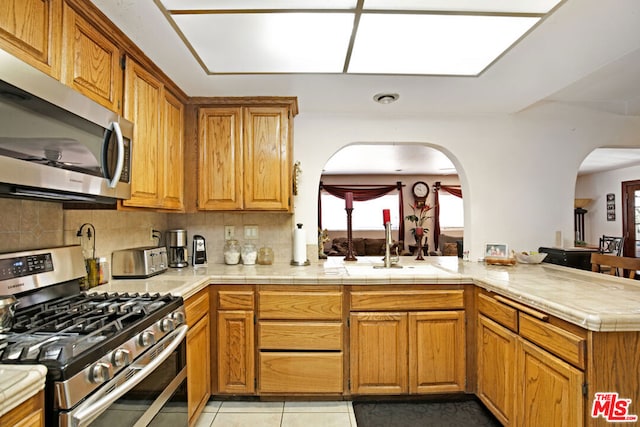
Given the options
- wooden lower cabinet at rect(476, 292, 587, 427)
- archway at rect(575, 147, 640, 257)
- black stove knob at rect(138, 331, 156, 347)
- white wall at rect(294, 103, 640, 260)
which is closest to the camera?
black stove knob at rect(138, 331, 156, 347)

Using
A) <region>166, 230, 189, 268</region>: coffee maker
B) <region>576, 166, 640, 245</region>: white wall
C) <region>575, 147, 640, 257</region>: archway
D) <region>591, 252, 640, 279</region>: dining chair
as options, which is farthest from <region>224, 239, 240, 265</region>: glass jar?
<region>576, 166, 640, 245</region>: white wall

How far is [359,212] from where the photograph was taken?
323 inches

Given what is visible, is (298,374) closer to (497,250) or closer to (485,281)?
(485,281)

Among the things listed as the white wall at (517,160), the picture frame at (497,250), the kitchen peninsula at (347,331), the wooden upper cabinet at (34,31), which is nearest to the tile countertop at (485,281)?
the kitchen peninsula at (347,331)

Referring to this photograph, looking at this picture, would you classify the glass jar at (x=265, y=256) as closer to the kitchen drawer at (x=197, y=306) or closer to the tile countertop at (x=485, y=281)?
the tile countertop at (x=485, y=281)

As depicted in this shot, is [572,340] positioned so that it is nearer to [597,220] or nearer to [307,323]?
[307,323]

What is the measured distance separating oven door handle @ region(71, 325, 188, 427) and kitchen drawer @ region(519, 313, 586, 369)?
→ 1635 millimetres

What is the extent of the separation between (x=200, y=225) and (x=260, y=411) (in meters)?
1.45

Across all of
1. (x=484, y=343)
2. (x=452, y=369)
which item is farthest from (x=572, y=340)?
(x=452, y=369)

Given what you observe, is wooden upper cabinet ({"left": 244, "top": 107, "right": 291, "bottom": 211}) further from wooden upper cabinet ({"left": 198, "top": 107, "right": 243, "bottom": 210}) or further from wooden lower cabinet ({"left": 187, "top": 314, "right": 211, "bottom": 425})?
wooden lower cabinet ({"left": 187, "top": 314, "right": 211, "bottom": 425})

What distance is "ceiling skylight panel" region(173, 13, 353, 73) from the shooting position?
1440 mm

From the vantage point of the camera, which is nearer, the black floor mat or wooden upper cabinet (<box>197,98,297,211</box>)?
the black floor mat

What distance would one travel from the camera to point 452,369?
82.4 inches

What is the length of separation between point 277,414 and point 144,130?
1873 mm
